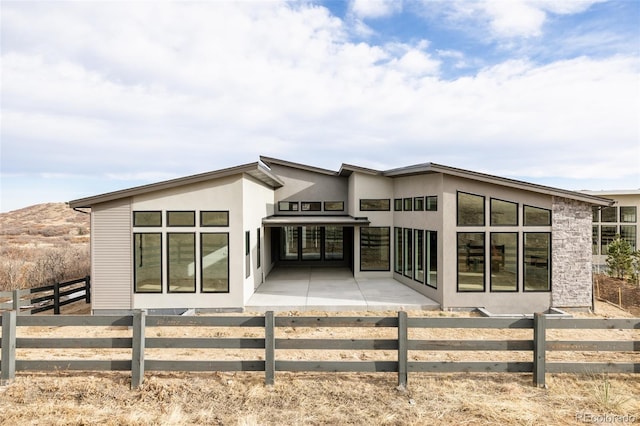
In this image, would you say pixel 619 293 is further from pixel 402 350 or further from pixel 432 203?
pixel 402 350

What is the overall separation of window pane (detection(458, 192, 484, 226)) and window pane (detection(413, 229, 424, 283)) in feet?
5.78

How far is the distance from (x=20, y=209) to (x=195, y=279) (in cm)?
9235

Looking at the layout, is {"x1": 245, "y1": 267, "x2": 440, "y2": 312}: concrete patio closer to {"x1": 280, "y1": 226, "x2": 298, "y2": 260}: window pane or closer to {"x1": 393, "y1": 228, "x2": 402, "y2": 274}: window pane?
{"x1": 393, "y1": 228, "x2": 402, "y2": 274}: window pane

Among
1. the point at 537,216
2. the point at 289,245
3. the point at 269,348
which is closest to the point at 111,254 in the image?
the point at 269,348

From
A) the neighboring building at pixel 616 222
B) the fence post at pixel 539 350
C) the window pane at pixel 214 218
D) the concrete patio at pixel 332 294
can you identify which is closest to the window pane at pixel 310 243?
the concrete patio at pixel 332 294

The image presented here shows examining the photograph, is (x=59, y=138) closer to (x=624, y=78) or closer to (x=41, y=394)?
(x=41, y=394)

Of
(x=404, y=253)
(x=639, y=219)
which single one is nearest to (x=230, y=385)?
(x=404, y=253)

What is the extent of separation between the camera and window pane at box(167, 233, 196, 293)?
10.2 meters

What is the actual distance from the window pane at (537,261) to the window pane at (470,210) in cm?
147

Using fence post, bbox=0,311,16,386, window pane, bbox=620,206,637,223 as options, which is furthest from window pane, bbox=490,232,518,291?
window pane, bbox=620,206,637,223

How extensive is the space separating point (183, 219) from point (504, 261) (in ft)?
32.0

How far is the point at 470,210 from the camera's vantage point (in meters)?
10.4

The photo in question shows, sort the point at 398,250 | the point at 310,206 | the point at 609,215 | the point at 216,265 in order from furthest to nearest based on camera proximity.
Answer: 1. the point at 609,215
2. the point at 310,206
3. the point at 398,250
4. the point at 216,265

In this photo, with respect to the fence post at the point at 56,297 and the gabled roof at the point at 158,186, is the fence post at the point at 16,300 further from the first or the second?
the gabled roof at the point at 158,186
